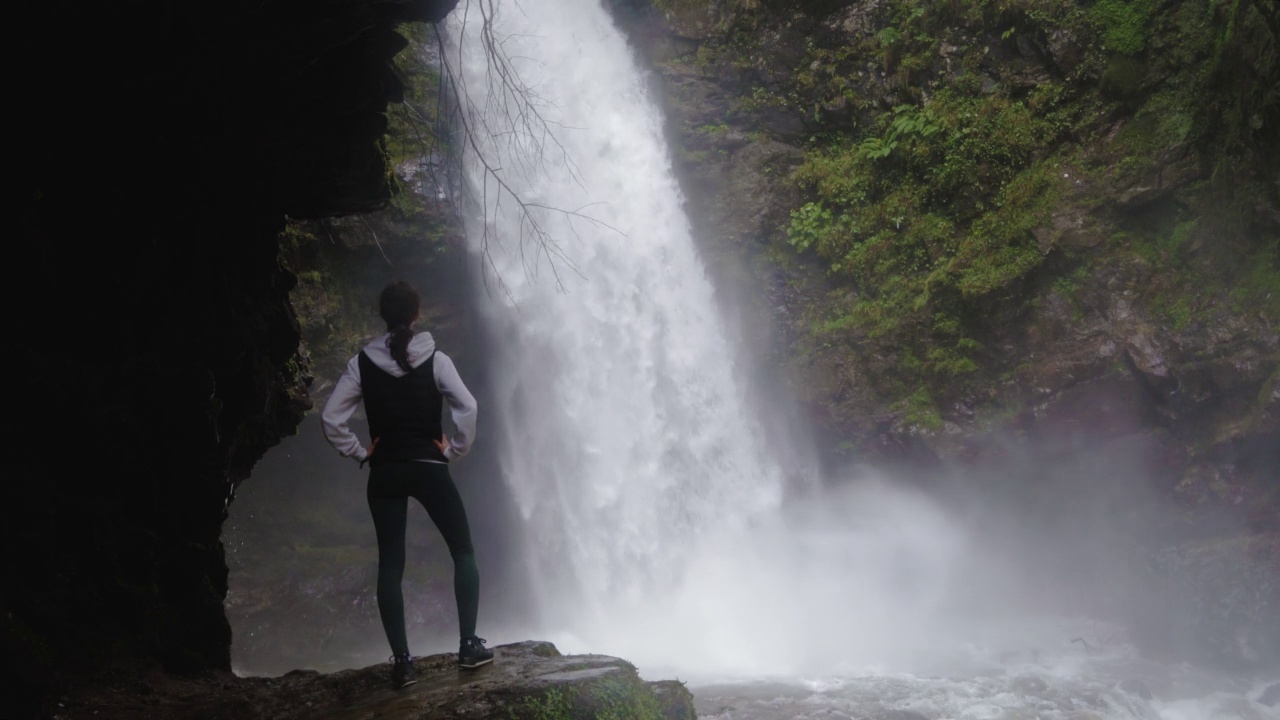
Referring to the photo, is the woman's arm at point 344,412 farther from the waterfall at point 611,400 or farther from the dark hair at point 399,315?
the waterfall at point 611,400

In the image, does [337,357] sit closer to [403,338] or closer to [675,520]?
[675,520]

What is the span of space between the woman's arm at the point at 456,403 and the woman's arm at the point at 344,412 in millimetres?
344

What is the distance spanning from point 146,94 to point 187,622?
293 centimetres

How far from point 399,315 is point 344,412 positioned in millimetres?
479

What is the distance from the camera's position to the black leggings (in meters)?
3.43

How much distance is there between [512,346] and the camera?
1263 cm

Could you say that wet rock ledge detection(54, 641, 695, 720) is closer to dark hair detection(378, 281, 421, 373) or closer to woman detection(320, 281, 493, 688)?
woman detection(320, 281, 493, 688)

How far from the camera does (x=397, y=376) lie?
3438mm

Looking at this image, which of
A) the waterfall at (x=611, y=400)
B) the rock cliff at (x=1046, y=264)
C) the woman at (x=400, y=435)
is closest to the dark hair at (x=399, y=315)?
the woman at (x=400, y=435)

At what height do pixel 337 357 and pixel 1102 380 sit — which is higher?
pixel 337 357

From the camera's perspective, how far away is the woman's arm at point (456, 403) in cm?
349

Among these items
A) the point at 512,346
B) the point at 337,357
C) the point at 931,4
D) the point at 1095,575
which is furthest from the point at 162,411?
the point at 931,4

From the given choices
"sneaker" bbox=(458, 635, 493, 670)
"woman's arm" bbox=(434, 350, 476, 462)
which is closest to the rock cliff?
"woman's arm" bbox=(434, 350, 476, 462)

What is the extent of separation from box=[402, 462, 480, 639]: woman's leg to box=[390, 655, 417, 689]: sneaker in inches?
10.1
